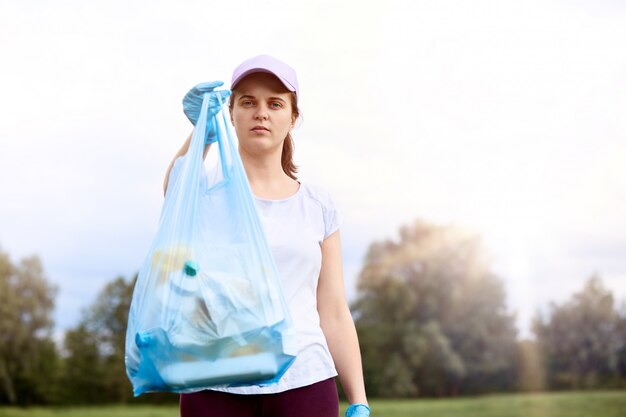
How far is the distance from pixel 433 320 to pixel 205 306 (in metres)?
16.0

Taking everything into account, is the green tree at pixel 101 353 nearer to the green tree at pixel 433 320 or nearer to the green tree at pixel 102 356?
the green tree at pixel 102 356

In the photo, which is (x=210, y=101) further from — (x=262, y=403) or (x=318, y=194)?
(x=262, y=403)

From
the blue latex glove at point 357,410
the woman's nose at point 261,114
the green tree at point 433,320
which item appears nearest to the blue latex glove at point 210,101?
the woman's nose at point 261,114

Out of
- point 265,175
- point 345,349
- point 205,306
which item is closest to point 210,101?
point 265,175

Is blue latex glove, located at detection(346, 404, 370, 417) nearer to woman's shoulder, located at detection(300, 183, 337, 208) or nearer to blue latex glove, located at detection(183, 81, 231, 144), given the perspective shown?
woman's shoulder, located at detection(300, 183, 337, 208)

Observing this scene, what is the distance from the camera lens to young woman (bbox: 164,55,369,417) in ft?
6.70

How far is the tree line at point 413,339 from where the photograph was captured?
15.9 meters

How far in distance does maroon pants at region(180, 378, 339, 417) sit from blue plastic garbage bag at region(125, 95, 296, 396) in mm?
287

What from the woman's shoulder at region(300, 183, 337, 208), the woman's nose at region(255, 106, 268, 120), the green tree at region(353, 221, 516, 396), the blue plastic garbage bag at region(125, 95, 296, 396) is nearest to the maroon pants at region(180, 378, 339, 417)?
the blue plastic garbage bag at region(125, 95, 296, 396)

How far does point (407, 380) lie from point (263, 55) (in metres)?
15.2

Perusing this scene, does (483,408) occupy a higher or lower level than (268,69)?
lower

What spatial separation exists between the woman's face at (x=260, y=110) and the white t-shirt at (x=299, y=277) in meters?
0.18

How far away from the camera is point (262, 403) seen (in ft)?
6.70

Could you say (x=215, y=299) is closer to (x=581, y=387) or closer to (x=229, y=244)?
(x=229, y=244)
